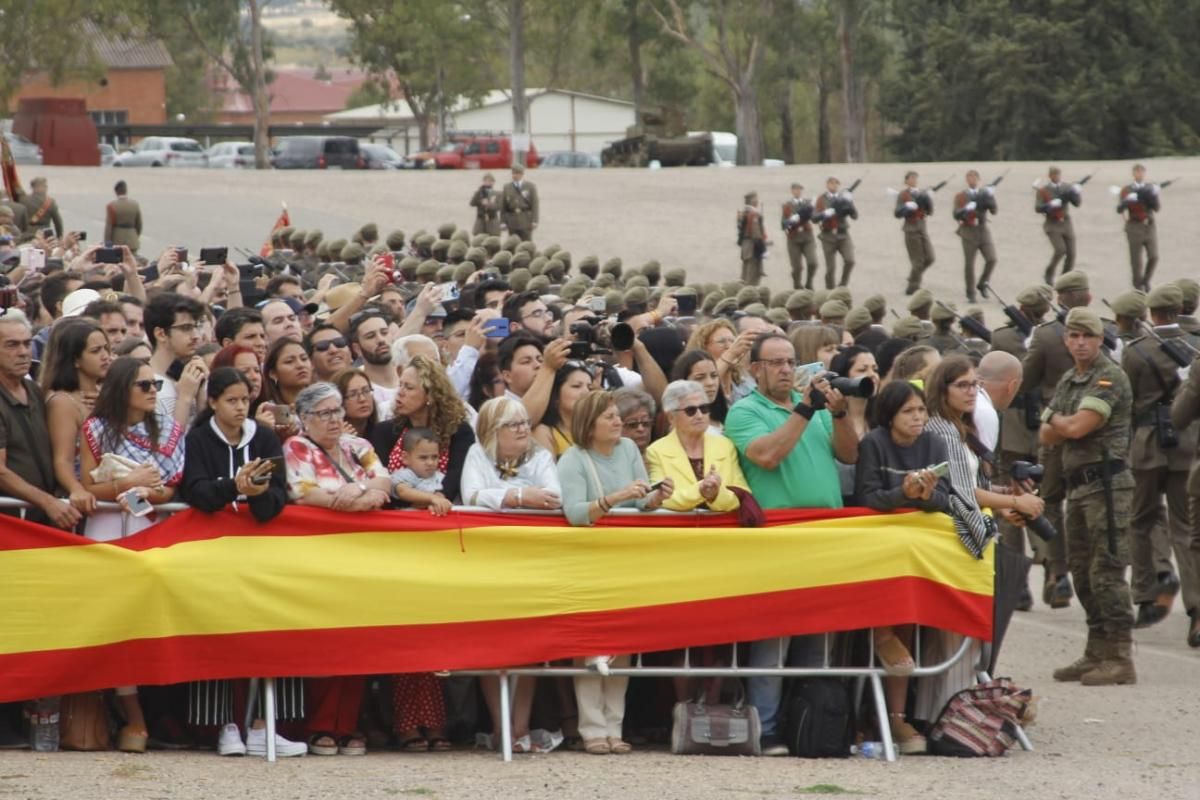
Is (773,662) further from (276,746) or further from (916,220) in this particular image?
(916,220)

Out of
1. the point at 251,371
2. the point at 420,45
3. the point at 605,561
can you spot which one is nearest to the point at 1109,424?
the point at 605,561

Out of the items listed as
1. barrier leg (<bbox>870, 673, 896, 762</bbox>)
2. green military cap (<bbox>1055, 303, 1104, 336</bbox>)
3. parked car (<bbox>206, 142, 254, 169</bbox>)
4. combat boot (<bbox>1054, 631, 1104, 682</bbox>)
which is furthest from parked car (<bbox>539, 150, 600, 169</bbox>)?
barrier leg (<bbox>870, 673, 896, 762</bbox>)

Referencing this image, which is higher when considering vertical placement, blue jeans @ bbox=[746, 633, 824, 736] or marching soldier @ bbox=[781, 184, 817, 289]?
marching soldier @ bbox=[781, 184, 817, 289]

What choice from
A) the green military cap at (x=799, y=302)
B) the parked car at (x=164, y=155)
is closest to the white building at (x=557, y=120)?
the parked car at (x=164, y=155)

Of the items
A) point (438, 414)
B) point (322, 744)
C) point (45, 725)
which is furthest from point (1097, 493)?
point (45, 725)

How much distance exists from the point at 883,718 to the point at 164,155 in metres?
57.5

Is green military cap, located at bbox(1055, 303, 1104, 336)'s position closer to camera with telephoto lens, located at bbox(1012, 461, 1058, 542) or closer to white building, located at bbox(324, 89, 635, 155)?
camera with telephoto lens, located at bbox(1012, 461, 1058, 542)

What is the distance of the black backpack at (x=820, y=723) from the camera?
833cm

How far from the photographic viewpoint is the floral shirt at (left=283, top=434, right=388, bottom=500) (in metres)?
8.23

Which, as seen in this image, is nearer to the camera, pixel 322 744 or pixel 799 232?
pixel 322 744

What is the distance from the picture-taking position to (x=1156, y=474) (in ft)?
38.3

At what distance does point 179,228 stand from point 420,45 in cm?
3730

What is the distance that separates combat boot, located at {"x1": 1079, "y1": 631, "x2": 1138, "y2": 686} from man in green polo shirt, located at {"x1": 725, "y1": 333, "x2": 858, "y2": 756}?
2.12 metres

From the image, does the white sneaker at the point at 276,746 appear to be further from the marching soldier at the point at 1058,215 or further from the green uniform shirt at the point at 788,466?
the marching soldier at the point at 1058,215
